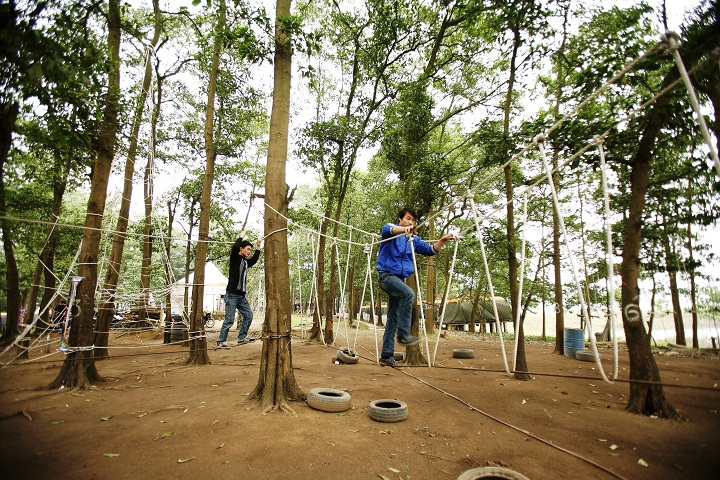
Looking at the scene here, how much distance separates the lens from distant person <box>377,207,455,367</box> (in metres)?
3.39

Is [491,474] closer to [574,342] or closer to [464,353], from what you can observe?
[464,353]

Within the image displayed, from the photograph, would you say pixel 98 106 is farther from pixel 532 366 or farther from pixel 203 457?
pixel 532 366

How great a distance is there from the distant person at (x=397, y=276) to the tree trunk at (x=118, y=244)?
4318 mm

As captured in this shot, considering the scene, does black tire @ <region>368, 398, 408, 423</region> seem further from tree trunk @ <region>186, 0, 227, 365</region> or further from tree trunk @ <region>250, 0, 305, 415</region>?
tree trunk @ <region>186, 0, 227, 365</region>

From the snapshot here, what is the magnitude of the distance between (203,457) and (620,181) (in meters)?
7.71

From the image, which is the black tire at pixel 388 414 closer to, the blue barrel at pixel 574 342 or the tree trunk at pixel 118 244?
the tree trunk at pixel 118 244

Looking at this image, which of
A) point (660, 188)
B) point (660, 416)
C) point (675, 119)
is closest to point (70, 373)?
point (660, 416)

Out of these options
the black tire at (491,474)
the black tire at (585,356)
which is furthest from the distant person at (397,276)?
the black tire at (585,356)

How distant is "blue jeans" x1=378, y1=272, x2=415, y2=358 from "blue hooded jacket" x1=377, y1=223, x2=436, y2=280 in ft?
0.24

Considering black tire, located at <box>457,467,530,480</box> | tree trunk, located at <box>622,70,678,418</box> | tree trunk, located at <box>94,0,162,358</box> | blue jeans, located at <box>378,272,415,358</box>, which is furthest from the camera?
tree trunk, located at <box>94,0,162,358</box>

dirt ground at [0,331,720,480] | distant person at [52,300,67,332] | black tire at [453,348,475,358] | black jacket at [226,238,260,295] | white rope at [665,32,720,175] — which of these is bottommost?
black tire at [453,348,475,358]

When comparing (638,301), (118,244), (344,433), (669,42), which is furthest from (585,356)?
(118,244)

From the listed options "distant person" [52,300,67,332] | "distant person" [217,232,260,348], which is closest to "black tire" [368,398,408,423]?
"distant person" [217,232,260,348]

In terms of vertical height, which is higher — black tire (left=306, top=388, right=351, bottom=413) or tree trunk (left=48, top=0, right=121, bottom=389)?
tree trunk (left=48, top=0, right=121, bottom=389)
